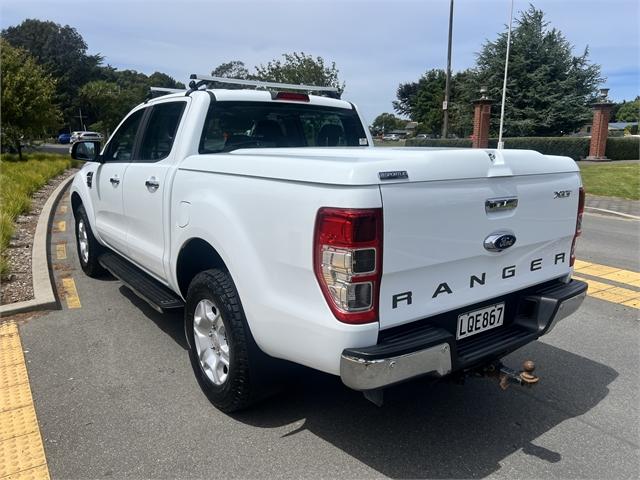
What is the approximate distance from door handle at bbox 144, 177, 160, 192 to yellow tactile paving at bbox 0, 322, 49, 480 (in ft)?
5.22

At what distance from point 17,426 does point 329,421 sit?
6.07ft

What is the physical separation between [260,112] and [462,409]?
2658mm

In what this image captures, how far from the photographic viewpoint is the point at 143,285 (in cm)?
428

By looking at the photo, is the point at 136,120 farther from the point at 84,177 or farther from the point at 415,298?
the point at 415,298

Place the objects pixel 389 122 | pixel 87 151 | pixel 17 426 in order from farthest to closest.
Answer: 1. pixel 389 122
2. pixel 87 151
3. pixel 17 426

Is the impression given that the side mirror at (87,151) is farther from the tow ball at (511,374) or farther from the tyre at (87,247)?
the tow ball at (511,374)

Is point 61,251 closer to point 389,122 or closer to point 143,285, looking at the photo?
point 143,285

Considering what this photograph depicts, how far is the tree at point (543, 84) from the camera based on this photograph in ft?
109

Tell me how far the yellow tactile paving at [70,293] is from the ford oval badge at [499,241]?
4126 mm

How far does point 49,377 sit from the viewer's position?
3.78 meters

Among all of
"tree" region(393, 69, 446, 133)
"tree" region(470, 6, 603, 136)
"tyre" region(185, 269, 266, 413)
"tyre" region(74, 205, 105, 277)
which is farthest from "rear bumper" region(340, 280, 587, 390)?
"tree" region(393, 69, 446, 133)

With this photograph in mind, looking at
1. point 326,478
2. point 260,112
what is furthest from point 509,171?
point 260,112

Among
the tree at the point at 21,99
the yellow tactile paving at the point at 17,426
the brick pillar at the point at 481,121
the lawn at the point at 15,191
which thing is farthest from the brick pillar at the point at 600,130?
the yellow tactile paving at the point at 17,426

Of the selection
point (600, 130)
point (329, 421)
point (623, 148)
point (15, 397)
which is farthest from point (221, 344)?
point (623, 148)
